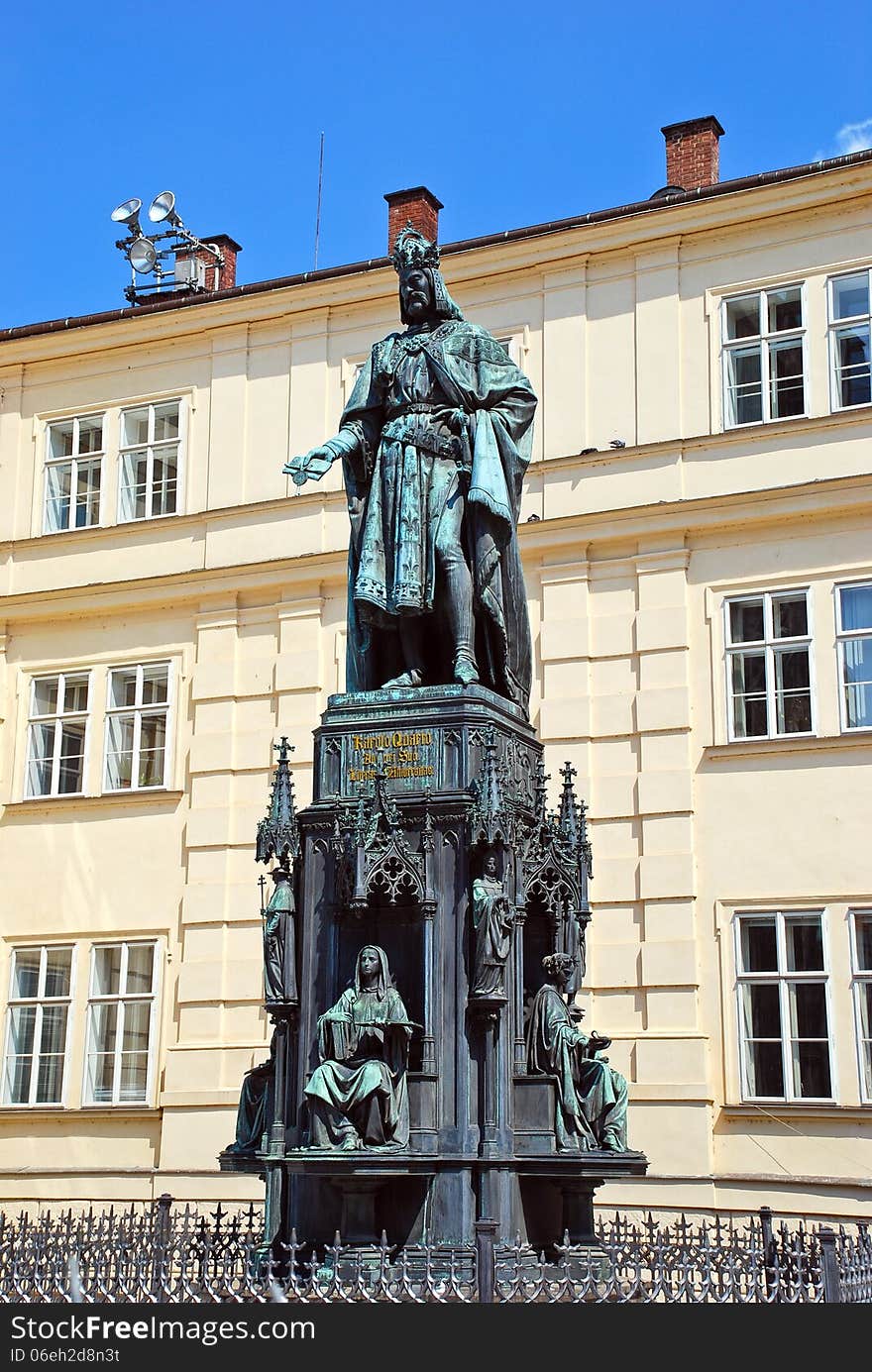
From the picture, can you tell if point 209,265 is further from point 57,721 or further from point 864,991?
point 864,991

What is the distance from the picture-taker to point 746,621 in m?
21.8

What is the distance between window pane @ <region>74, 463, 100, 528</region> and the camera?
2636 centimetres

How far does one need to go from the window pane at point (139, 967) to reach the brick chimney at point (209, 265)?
11.5 meters

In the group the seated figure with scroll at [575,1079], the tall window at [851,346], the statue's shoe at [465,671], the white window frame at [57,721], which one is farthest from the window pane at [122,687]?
the seated figure with scroll at [575,1079]

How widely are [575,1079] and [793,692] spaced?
39.0 feet

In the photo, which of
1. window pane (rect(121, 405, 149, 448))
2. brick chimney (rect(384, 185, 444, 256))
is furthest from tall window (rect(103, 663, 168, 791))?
brick chimney (rect(384, 185, 444, 256))

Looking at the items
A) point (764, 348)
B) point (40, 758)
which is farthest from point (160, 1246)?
point (40, 758)

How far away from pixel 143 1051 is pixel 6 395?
10.6m

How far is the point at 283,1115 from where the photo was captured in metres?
9.98

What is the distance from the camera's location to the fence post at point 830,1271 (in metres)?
8.67

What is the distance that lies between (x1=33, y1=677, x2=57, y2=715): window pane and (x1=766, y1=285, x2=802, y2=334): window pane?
11.5 metres

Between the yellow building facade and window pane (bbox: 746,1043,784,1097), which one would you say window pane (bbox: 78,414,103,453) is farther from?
window pane (bbox: 746,1043,784,1097)

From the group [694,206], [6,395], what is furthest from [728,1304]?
[6,395]

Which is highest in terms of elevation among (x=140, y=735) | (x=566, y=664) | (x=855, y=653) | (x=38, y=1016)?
(x=566, y=664)
